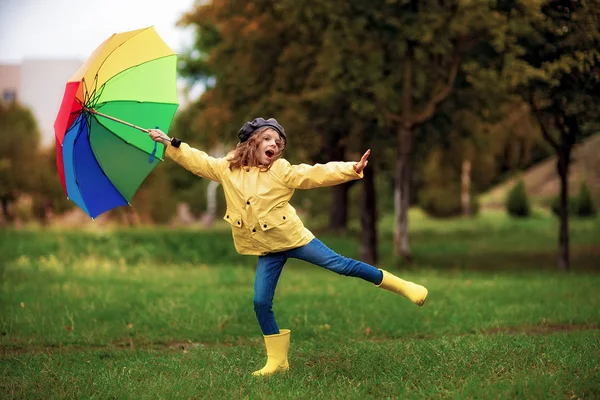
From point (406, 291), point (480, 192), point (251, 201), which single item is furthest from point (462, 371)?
point (480, 192)

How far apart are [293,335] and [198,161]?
9.28 feet

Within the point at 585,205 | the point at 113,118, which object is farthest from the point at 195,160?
the point at 585,205

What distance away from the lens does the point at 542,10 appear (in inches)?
535

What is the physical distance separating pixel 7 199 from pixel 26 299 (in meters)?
24.8

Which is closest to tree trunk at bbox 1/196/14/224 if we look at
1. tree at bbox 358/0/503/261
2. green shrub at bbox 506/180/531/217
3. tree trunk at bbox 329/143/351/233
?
tree trunk at bbox 329/143/351/233

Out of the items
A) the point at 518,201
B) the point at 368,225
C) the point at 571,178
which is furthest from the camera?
the point at 571,178

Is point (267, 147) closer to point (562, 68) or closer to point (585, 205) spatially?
point (562, 68)

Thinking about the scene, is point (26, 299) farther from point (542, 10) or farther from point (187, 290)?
point (542, 10)

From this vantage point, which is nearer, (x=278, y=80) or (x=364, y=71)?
(x=364, y=71)

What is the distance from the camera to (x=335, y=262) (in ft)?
20.2

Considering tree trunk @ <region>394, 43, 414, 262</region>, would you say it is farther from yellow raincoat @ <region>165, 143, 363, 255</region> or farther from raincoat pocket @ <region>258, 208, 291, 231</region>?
raincoat pocket @ <region>258, 208, 291, 231</region>

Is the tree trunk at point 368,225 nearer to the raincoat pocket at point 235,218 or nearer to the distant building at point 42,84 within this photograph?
the raincoat pocket at point 235,218

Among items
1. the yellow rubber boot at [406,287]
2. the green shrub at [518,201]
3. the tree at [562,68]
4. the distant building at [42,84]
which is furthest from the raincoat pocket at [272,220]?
the distant building at [42,84]

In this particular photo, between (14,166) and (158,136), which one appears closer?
(158,136)
